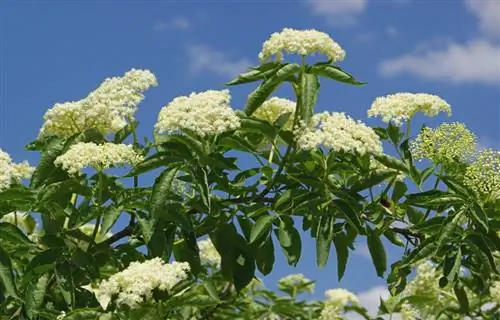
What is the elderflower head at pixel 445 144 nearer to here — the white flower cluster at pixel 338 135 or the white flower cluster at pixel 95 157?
the white flower cluster at pixel 338 135

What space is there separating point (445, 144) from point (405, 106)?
26 centimetres

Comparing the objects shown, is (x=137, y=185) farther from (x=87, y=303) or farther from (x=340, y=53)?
(x=340, y=53)

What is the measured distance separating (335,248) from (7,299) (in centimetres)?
147

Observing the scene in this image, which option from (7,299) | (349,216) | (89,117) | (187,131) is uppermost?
(89,117)

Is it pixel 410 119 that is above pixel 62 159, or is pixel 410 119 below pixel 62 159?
above

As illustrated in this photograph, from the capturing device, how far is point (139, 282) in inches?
127

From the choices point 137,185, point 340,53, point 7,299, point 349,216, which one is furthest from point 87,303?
point 340,53

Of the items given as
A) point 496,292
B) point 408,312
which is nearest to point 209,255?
point 408,312

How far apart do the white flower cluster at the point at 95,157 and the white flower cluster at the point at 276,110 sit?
68 cm

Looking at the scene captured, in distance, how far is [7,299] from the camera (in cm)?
405

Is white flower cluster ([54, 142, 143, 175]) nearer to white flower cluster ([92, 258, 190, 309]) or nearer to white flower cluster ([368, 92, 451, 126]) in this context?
white flower cluster ([92, 258, 190, 309])

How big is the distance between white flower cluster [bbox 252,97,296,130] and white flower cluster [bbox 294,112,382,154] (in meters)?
Answer: 0.24

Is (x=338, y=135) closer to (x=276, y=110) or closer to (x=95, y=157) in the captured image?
(x=276, y=110)

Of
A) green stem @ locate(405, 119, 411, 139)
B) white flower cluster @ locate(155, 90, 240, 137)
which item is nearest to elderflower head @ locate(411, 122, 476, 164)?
green stem @ locate(405, 119, 411, 139)
